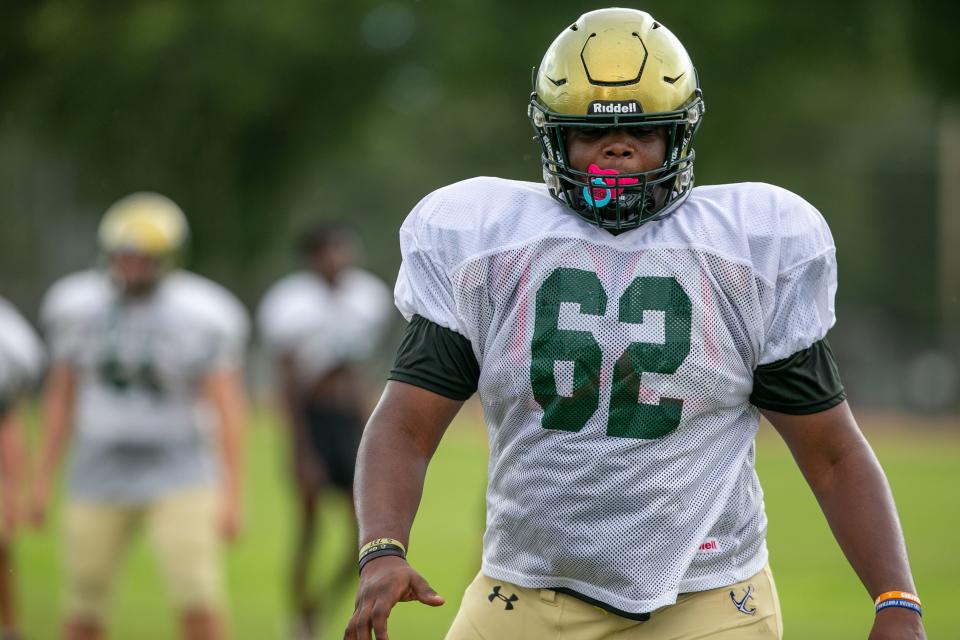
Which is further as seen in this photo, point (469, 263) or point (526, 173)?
point (526, 173)

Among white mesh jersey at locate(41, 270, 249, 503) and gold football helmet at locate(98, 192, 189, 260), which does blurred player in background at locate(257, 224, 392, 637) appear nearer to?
gold football helmet at locate(98, 192, 189, 260)

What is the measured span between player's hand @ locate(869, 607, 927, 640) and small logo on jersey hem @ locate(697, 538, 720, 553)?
353 millimetres

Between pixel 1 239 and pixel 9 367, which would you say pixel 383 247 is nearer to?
pixel 1 239

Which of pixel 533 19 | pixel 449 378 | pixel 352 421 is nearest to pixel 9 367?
pixel 352 421

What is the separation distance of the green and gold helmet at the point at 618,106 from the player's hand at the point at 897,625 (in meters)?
0.94

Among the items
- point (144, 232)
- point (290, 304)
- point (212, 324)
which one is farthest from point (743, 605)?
point (290, 304)

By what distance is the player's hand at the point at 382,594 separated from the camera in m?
2.84

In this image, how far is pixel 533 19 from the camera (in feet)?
87.1

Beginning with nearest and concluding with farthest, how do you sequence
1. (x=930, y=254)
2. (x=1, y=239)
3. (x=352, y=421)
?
(x=352, y=421), (x=1, y=239), (x=930, y=254)

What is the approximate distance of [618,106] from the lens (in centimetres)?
312

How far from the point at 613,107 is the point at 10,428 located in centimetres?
551

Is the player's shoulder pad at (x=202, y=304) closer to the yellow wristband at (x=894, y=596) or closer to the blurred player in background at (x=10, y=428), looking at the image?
the blurred player in background at (x=10, y=428)

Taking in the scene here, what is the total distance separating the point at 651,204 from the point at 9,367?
5291mm

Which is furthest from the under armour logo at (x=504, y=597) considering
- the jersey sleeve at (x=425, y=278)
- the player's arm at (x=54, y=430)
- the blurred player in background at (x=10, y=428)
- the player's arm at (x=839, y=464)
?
the blurred player in background at (x=10, y=428)
